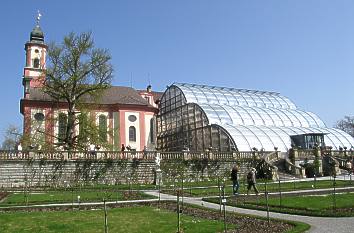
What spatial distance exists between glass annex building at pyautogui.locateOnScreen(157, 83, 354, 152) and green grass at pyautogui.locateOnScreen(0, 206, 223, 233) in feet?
109

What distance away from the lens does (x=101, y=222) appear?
13297mm

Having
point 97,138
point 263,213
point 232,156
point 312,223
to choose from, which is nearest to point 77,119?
point 97,138

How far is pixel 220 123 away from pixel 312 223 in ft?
135

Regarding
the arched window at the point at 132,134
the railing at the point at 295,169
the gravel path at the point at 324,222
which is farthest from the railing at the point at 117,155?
the gravel path at the point at 324,222

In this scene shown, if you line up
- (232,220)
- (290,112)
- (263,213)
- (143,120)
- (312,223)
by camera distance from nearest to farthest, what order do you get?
(312,223)
(232,220)
(263,213)
(143,120)
(290,112)

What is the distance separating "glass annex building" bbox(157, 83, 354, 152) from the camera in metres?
50.7

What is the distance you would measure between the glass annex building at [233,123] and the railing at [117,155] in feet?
23.5

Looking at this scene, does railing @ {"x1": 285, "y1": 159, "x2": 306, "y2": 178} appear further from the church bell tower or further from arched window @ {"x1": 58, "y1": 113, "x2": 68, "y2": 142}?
the church bell tower

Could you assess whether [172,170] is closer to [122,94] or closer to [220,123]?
[220,123]

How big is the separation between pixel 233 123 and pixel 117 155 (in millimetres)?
23630

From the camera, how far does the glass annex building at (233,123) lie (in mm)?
50719

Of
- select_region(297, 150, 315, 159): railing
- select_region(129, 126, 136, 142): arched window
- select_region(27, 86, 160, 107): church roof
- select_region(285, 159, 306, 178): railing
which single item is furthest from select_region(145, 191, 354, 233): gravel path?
select_region(27, 86, 160, 107): church roof

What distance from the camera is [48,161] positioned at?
32812mm

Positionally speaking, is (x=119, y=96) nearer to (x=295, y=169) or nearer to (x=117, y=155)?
(x=117, y=155)
